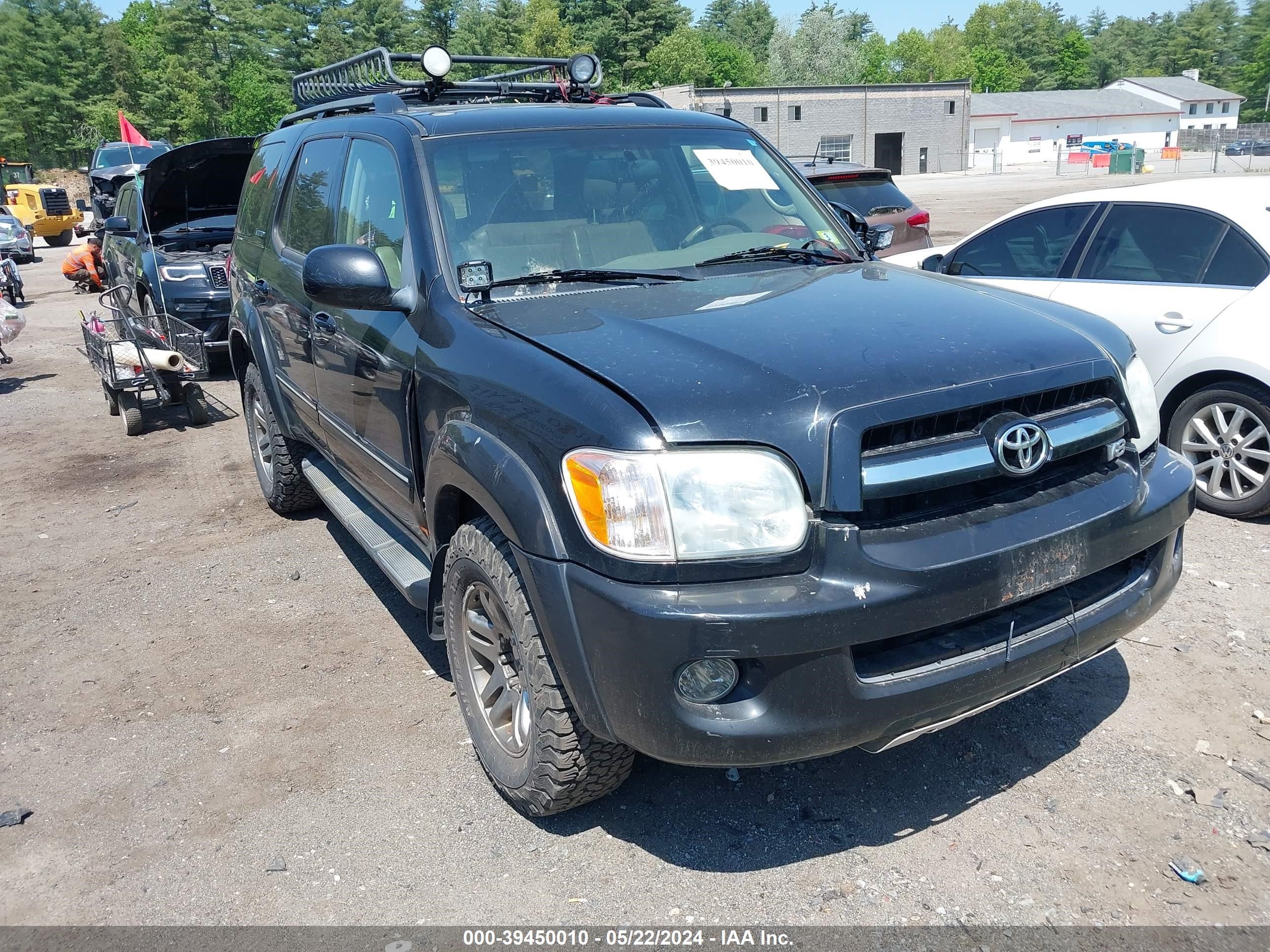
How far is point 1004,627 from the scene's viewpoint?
265 cm

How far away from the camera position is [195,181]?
11281mm

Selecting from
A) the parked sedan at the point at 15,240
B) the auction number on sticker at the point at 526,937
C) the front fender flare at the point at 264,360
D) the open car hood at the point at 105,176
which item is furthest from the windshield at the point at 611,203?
the parked sedan at the point at 15,240

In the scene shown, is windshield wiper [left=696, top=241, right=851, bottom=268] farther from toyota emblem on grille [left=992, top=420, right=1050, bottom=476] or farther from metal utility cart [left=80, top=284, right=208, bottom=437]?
metal utility cart [left=80, top=284, right=208, bottom=437]

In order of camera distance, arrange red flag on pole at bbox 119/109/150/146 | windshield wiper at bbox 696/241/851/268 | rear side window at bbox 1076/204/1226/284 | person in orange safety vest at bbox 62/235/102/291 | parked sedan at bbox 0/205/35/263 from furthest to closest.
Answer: parked sedan at bbox 0/205/35/263, person in orange safety vest at bbox 62/235/102/291, red flag on pole at bbox 119/109/150/146, rear side window at bbox 1076/204/1226/284, windshield wiper at bbox 696/241/851/268

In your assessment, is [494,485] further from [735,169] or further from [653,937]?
[735,169]

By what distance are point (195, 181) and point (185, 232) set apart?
0.58 meters

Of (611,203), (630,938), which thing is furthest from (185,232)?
(630,938)

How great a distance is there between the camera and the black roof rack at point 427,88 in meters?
4.62

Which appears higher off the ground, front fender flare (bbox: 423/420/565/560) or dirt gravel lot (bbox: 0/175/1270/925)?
front fender flare (bbox: 423/420/565/560)

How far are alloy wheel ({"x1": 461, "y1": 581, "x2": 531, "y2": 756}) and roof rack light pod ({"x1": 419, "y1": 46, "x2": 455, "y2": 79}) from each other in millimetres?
2553

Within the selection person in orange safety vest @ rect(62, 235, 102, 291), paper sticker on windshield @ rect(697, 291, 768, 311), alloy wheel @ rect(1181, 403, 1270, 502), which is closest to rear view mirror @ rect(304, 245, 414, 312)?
paper sticker on windshield @ rect(697, 291, 768, 311)

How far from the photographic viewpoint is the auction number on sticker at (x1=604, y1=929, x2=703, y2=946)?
2592mm

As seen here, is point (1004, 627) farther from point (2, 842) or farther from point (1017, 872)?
point (2, 842)

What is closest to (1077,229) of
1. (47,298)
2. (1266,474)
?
(1266,474)
